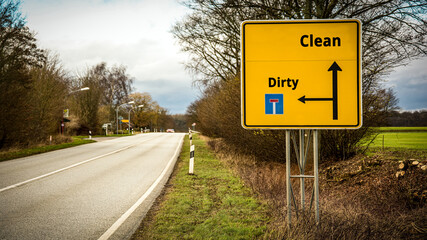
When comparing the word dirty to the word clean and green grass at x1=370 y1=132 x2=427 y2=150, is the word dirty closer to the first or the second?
the word clean

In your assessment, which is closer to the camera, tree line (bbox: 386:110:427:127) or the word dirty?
the word dirty

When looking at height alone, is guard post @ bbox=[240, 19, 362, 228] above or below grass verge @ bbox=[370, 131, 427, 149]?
above

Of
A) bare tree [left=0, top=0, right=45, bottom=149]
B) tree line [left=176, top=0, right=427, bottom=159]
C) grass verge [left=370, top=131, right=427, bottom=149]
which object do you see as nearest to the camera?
tree line [left=176, top=0, right=427, bottom=159]

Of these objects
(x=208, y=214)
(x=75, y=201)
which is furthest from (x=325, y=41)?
(x=75, y=201)

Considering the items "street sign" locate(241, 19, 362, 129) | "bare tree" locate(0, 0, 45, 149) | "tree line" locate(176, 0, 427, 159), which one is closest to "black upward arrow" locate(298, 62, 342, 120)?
"street sign" locate(241, 19, 362, 129)

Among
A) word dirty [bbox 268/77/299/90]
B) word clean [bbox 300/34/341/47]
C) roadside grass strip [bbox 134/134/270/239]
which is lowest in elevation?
roadside grass strip [bbox 134/134/270/239]

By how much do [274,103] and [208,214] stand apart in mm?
2512

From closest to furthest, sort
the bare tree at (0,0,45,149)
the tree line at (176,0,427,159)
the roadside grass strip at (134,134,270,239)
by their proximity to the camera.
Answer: the roadside grass strip at (134,134,270,239), the tree line at (176,0,427,159), the bare tree at (0,0,45,149)

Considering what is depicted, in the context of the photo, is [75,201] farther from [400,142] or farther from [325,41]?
[400,142]

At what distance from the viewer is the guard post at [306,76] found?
3.12 m

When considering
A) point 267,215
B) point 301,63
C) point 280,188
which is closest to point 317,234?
point 267,215

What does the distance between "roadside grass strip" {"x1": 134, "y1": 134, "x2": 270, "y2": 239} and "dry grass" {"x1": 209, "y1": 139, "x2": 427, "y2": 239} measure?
28cm

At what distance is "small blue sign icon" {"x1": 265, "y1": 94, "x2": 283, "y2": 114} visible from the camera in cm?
316

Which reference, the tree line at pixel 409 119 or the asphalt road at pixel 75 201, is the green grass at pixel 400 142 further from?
the asphalt road at pixel 75 201
